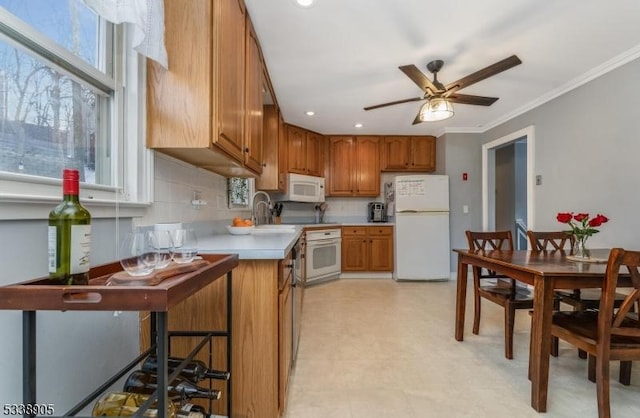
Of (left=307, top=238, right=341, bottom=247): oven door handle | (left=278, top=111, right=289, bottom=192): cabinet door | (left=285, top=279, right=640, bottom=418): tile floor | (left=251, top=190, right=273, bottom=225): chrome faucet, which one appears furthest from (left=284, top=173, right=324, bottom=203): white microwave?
(left=285, top=279, right=640, bottom=418): tile floor

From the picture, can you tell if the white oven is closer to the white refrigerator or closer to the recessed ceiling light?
the white refrigerator

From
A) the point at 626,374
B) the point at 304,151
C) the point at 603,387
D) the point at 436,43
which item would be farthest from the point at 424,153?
the point at 603,387

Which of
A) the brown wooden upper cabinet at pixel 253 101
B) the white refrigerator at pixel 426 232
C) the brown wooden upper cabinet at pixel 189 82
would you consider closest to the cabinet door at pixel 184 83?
the brown wooden upper cabinet at pixel 189 82

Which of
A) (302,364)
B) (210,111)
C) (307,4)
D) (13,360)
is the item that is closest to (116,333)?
(13,360)

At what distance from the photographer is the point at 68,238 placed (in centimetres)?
74

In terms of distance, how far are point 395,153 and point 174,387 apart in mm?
4677

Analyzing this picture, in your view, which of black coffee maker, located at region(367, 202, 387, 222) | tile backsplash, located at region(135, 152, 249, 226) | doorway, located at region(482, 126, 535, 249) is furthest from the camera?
doorway, located at region(482, 126, 535, 249)

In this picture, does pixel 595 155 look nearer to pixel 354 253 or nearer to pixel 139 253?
pixel 354 253

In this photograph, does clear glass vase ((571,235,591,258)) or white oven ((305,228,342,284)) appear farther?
white oven ((305,228,342,284))

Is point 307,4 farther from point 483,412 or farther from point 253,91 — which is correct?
point 483,412

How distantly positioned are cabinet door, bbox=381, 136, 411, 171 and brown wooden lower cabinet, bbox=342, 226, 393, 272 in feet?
3.52

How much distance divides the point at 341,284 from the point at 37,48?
395 cm

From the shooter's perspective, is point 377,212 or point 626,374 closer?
point 626,374

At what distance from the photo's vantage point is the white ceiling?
1939mm
